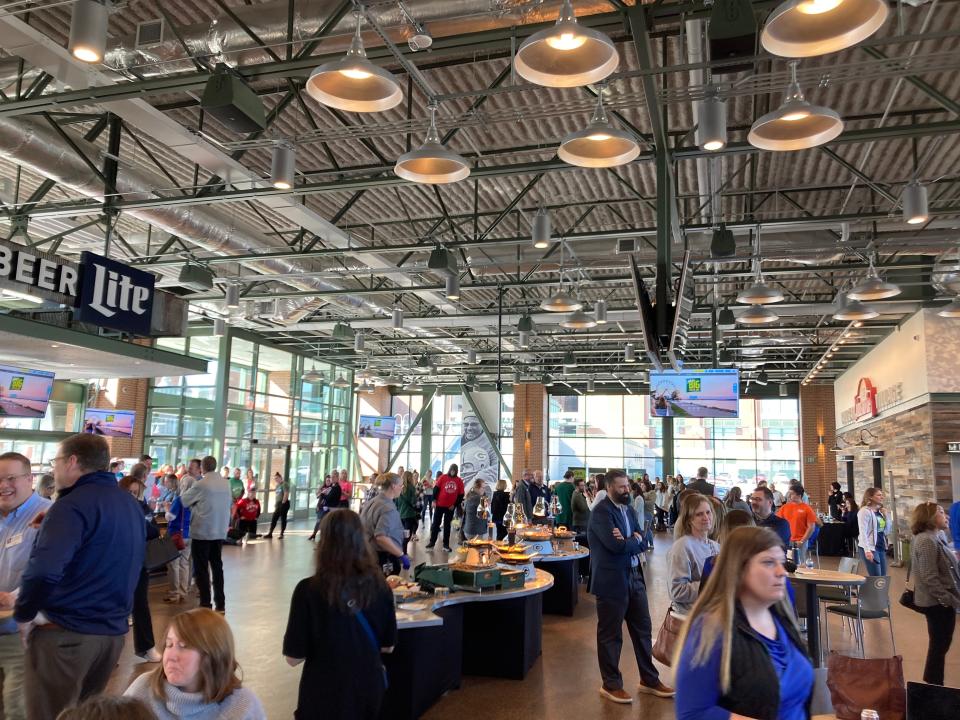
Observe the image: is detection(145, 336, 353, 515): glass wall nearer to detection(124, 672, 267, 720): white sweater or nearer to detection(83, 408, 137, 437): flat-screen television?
detection(83, 408, 137, 437): flat-screen television

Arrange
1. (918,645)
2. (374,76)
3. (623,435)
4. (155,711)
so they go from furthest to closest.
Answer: (623,435) → (918,645) → (374,76) → (155,711)

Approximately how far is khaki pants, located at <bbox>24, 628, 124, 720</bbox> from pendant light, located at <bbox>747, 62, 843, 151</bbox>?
4412 millimetres

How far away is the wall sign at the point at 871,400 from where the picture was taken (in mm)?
15430

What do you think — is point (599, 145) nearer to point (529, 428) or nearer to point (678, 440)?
point (529, 428)

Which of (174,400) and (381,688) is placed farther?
(174,400)

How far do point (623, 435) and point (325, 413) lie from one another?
38.9ft

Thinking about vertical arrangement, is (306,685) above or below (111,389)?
below

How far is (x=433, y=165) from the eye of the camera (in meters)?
4.87

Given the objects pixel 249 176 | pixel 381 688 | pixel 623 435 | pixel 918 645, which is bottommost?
pixel 918 645

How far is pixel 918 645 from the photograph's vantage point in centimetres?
732

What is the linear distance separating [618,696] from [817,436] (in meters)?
22.8

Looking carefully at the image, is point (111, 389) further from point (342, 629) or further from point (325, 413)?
point (342, 629)

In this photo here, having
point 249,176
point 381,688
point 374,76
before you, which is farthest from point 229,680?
point 249,176

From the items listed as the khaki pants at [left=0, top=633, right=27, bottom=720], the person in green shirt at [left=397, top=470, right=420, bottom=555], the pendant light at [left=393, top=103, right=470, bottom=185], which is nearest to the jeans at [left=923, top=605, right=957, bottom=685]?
the pendant light at [left=393, top=103, right=470, bottom=185]
